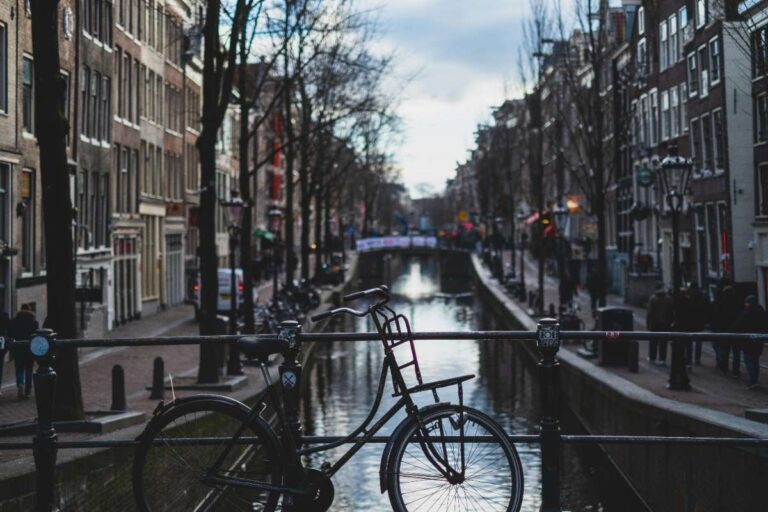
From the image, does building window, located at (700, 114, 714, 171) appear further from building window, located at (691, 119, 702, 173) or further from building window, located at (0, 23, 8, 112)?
building window, located at (0, 23, 8, 112)

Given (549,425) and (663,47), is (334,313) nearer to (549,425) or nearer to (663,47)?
(549,425)

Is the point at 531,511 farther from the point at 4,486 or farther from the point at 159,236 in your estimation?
the point at 159,236

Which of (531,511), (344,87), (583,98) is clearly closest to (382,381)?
(531,511)

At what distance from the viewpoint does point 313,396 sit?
88.2ft

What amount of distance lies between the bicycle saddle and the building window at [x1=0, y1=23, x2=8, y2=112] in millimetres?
23891

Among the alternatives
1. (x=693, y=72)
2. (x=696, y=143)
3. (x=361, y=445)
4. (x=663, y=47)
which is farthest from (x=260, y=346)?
(x=663, y=47)

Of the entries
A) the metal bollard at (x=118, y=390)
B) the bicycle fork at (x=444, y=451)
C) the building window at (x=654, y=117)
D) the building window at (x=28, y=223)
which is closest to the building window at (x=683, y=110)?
the building window at (x=654, y=117)

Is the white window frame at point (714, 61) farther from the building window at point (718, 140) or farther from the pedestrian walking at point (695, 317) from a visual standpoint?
the pedestrian walking at point (695, 317)

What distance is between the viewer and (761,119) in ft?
119

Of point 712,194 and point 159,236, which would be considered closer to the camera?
point 712,194

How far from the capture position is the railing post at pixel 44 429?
720cm

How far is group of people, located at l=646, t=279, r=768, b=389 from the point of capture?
22.4m

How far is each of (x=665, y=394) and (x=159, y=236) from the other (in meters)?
36.5

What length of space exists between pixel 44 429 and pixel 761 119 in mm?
32572
